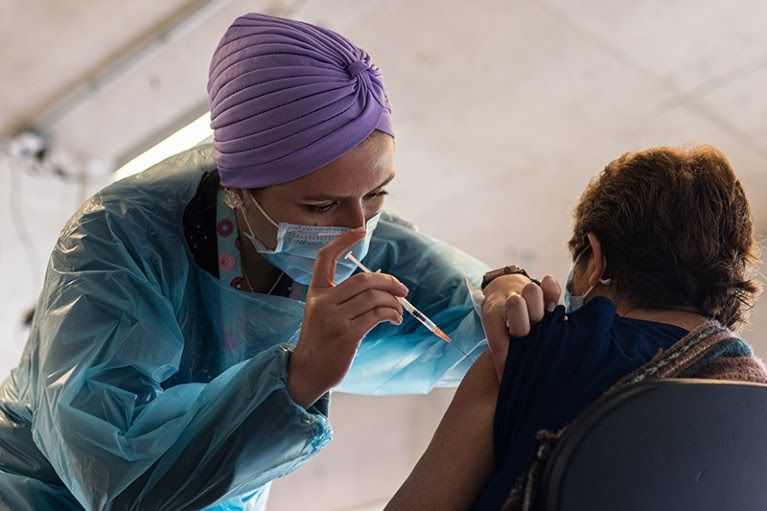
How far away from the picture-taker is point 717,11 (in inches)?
120

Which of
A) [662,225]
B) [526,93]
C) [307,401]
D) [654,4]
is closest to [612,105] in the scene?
[526,93]

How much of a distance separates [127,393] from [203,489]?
21 cm

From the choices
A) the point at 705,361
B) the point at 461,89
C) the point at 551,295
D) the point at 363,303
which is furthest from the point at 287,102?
the point at 461,89

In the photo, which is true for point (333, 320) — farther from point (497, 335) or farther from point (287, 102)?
point (287, 102)

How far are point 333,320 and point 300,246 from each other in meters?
0.37

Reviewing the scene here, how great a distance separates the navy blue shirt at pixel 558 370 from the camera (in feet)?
3.69

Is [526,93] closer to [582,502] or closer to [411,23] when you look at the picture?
[411,23]

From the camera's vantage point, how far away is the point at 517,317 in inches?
49.1

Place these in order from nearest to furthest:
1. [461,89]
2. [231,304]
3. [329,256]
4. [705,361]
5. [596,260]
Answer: [705,361], [329,256], [596,260], [231,304], [461,89]

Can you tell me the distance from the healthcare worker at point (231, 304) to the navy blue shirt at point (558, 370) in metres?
0.20

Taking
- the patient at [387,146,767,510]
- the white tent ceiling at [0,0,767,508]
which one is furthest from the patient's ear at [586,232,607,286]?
the white tent ceiling at [0,0,767,508]

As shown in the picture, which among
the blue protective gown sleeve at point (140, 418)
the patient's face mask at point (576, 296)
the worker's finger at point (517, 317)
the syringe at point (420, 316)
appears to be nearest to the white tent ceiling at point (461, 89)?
the patient's face mask at point (576, 296)

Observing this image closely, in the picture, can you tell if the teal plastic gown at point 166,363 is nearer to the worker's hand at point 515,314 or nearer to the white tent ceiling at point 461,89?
the worker's hand at point 515,314

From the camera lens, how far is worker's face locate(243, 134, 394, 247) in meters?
1.49
